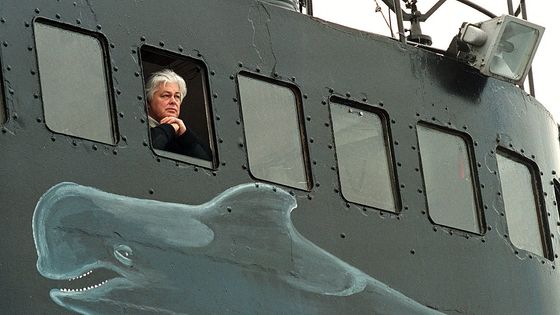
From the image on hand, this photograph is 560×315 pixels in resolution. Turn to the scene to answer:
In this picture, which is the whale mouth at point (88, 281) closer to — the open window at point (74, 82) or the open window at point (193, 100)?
the open window at point (74, 82)

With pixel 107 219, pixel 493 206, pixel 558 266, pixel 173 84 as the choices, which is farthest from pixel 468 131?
pixel 107 219

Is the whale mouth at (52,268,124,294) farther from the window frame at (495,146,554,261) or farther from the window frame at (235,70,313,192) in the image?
the window frame at (495,146,554,261)

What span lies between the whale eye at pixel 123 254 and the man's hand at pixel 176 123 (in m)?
0.98

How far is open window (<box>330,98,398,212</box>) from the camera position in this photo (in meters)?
Result: 11.7

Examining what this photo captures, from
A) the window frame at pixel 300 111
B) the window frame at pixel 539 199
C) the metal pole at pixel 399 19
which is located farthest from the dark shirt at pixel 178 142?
the window frame at pixel 539 199

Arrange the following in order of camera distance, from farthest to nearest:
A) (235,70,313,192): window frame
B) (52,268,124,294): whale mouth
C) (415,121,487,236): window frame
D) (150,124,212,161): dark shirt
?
1. (415,121,487,236): window frame
2. (235,70,313,192): window frame
3. (150,124,212,161): dark shirt
4. (52,268,124,294): whale mouth

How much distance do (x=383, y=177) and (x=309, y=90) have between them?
0.85 meters

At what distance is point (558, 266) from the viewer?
43.9 feet

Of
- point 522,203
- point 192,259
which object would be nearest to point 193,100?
point 192,259

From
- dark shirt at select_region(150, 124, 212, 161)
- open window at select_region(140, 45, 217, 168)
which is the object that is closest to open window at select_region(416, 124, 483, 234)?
open window at select_region(140, 45, 217, 168)

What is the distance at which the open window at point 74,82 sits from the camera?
10133 millimetres

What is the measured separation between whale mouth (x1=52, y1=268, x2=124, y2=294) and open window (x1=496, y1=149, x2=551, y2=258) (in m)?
3.96

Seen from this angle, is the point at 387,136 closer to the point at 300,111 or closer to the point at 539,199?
the point at 300,111

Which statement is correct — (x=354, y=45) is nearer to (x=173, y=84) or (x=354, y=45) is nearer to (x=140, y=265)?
(x=173, y=84)
